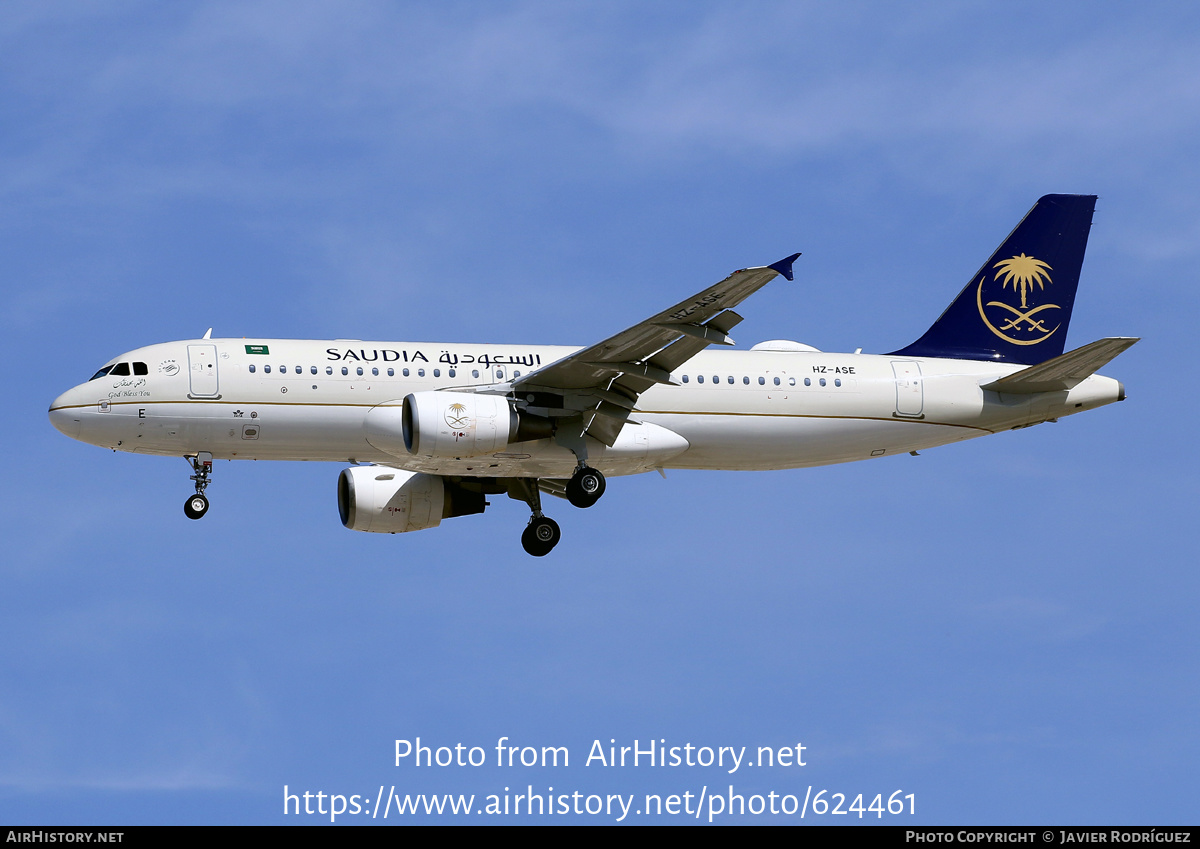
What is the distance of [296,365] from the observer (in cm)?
3481

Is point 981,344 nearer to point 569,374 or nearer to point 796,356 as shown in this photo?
point 796,356

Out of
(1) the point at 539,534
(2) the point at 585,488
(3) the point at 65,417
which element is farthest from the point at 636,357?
(3) the point at 65,417

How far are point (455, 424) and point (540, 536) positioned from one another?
5.01 m

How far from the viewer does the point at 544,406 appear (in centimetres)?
3462

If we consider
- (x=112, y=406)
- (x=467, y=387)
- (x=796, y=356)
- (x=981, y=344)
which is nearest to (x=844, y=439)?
(x=796, y=356)

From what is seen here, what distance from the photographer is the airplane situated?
33.8 meters

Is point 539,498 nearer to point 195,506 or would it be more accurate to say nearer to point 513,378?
point 513,378

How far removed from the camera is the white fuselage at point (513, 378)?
34562 mm

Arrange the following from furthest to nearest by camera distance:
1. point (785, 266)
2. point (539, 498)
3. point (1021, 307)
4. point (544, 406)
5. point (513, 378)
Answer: point (1021, 307), point (539, 498), point (513, 378), point (544, 406), point (785, 266)

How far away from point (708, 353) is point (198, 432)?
1154cm

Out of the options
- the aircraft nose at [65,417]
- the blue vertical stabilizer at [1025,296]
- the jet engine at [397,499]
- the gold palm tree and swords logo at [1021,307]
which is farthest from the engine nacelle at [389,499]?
the gold palm tree and swords logo at [1021,307]

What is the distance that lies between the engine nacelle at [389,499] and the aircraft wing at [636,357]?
5.27 metres

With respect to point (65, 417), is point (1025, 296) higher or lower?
higher

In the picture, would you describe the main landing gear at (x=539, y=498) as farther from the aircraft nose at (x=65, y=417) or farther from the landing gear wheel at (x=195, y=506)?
the aircraft nose at (x=65, y=417)
